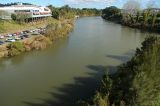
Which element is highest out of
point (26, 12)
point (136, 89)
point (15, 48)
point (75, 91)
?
point (26, 12)

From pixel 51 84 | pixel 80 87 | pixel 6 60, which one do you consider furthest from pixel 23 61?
pixel 80 87

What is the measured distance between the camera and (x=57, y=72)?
24312 mm

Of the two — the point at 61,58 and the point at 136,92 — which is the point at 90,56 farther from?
the point at 136,92

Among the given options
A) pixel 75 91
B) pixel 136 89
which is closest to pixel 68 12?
pixel 75 91

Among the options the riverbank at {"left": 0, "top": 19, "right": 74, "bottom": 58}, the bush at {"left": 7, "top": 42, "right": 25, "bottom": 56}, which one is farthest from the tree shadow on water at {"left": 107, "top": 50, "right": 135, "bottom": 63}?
the bush at {"left": 7, "top": 42, "right": 25, "bottom": 56}

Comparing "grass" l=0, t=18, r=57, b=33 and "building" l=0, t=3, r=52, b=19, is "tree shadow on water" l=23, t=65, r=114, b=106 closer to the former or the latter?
"grass" l=0, t=18, r=57, b=33

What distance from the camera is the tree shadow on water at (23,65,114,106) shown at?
1752 cm

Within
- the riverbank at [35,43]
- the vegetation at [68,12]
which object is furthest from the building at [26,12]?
the riverbank at [35,43]

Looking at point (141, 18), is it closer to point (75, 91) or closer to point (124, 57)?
point (124, 57)

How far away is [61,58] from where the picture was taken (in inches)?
1191

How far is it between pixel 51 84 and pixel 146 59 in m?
7.81

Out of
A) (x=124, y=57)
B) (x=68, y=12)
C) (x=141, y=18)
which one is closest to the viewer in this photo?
(x=124, y=57)

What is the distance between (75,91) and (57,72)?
5.31 metres

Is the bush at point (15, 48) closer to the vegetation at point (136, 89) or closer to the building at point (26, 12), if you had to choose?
the vegetation at point (136, 89)
